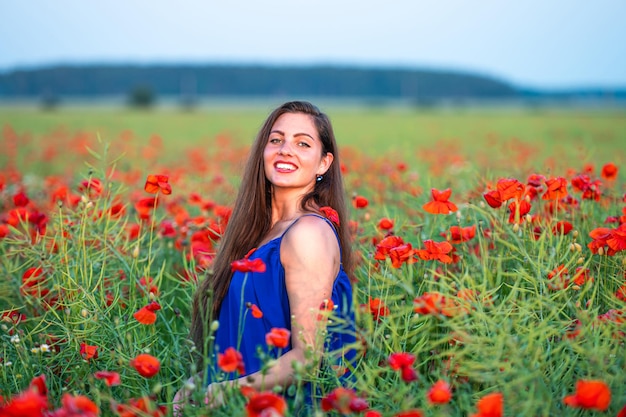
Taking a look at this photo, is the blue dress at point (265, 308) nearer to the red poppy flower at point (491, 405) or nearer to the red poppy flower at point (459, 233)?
the red poppy flower at point (459, 233)

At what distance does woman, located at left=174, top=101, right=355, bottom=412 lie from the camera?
6.15 ft

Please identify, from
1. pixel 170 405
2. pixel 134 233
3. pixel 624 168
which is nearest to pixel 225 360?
pixel 170 405

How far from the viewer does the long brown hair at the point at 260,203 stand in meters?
2.29

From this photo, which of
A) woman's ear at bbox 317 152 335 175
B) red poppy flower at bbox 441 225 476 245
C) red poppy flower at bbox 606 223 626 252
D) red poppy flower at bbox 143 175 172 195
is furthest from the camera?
woman's ear at bbox 317 152 335 175

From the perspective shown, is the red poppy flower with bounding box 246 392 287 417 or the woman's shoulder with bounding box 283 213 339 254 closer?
the red poppy flower with bounding box 246 392 287 417

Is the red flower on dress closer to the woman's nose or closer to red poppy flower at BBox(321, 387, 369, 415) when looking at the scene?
red poppy flower at BBox(321, 387, 369, 415)

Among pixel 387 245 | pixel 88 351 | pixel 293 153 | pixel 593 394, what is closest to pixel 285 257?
pixel 387 245

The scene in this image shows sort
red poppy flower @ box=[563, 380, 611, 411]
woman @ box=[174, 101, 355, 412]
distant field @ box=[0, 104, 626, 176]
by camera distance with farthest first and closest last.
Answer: distant field @ box=[0, 104, 626, 176]
woman @ box=[174, 101, 355, 412]
red poppy flower @ box=[563, 380, 611, 411]

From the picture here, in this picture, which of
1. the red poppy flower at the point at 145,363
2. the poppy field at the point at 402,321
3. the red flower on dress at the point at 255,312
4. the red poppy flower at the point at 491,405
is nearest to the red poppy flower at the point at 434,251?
the poppy field at the point at 402,321

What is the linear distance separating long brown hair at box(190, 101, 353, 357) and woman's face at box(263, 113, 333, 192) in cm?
3

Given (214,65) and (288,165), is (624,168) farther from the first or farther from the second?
(214,65)

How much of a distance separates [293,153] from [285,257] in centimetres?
42

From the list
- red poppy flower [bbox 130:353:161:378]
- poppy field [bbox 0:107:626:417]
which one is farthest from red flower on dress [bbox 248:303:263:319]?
red poppy flower [bbox 130:353:161:378]

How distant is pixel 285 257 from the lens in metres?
1.99
